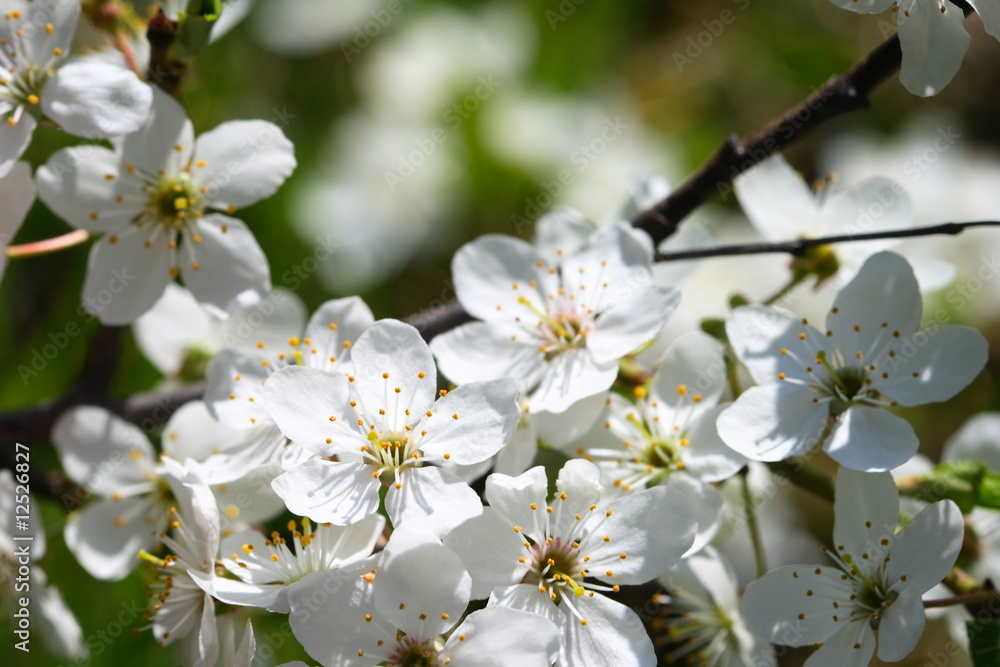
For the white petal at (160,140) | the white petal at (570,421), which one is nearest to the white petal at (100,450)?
the white petal at (160,140)

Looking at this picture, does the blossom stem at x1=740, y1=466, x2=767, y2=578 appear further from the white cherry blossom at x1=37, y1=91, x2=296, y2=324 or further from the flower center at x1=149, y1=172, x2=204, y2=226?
the flower center at x1=149, y1=172, x2=204, y2=226

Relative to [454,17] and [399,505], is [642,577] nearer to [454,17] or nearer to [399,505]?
[399,505]

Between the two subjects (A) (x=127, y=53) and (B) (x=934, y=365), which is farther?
(A) (x=127, y=53)

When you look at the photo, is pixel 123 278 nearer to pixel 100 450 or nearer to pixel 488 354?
pixel 100 450

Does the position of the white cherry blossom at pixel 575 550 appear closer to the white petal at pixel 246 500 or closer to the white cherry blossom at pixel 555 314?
the white cherry blossom at pixel 555 314

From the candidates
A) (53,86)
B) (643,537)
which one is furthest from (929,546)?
(53,86)

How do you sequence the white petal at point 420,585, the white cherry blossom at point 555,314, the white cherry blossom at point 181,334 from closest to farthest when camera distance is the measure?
the white petal at point 420,585, the white cherry blossom at point 555,314, the white cherry blossom at point 181,334
